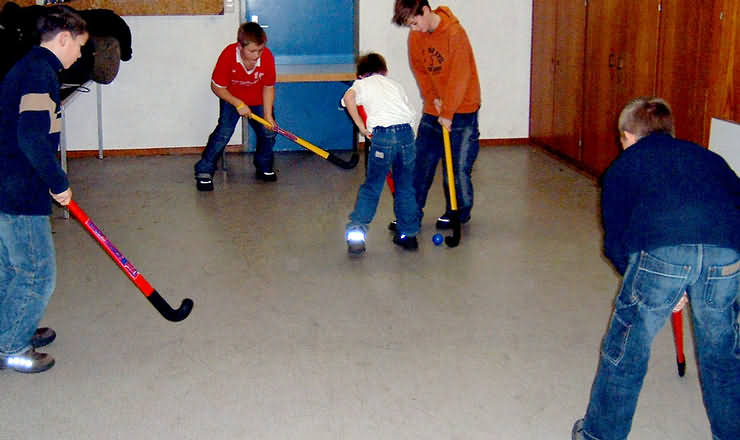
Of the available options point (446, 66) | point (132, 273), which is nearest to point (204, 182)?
point (446, 66)

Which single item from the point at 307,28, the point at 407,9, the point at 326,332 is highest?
the point at 407,9

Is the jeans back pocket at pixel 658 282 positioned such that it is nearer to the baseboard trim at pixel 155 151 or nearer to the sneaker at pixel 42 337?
the sneaker at pixel 42 337

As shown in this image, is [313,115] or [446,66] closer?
[446,66]

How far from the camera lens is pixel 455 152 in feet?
16.9

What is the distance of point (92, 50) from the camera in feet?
19.5

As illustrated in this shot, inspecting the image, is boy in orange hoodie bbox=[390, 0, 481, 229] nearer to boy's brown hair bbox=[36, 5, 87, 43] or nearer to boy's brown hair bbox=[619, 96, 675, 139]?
boy's brown hair bbox=[36, 5, 87, 43]

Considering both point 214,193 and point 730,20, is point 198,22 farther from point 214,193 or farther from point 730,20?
point 730,20

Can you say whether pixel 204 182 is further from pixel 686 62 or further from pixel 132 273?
pixel 686 62

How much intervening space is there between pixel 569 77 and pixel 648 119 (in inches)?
187

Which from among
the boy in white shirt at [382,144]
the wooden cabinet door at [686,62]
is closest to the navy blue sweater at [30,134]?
the boy in white shirt at [382,144]

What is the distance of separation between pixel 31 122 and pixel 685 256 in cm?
220

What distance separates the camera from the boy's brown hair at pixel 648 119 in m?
2.44

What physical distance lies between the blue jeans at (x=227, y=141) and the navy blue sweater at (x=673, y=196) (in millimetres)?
4488

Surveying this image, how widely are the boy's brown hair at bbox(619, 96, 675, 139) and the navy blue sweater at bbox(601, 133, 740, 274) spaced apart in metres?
0.03
